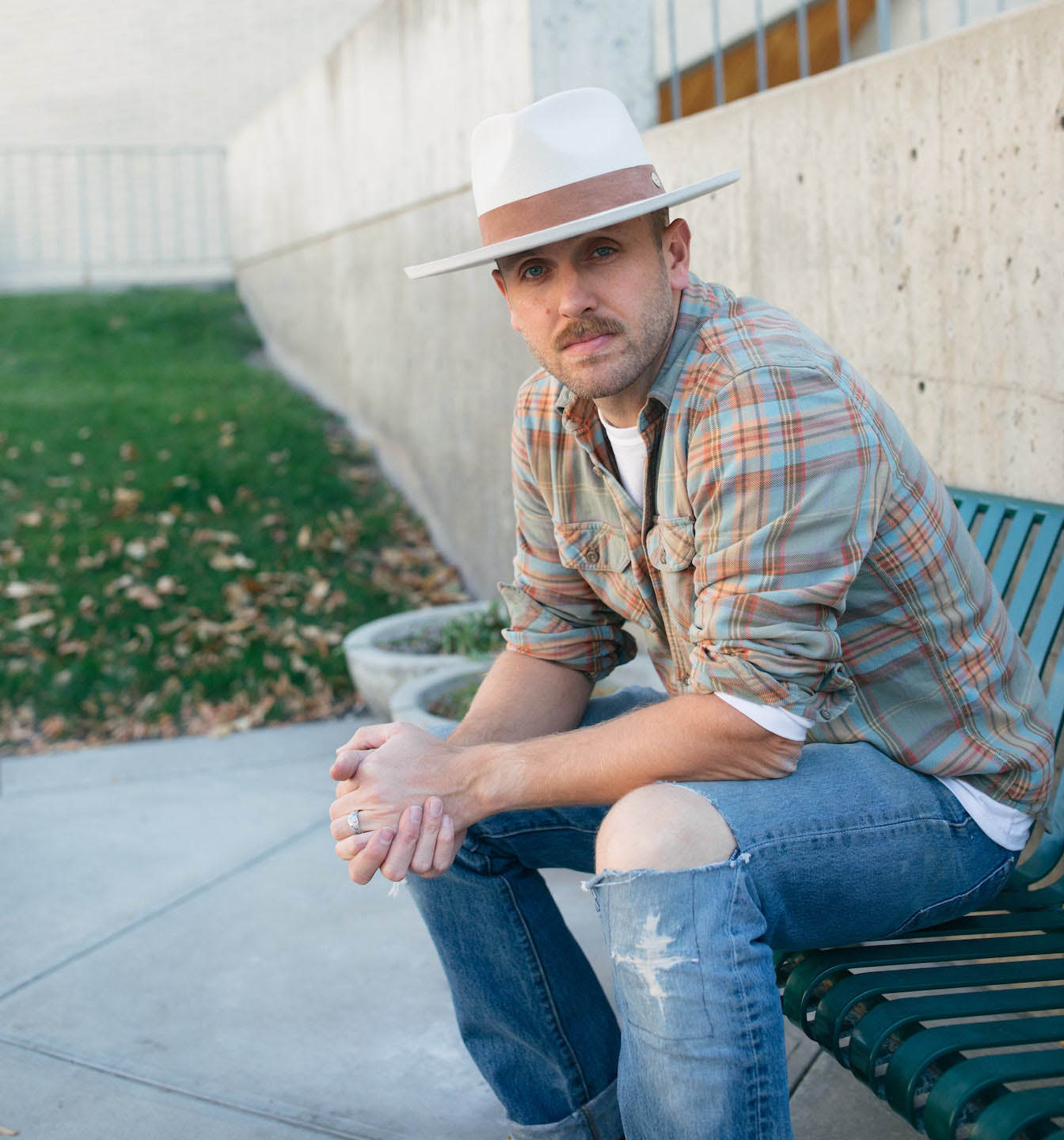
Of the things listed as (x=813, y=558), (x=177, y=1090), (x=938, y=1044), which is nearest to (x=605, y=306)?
→ (x=813, y=558)

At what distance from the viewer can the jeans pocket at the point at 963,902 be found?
2.02 m

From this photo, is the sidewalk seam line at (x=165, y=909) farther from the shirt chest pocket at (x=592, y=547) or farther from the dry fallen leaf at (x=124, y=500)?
the dry fallen leaf at (x=124, y=500)

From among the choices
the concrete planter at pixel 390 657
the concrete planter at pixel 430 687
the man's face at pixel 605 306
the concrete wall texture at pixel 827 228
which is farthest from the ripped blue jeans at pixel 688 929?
the concrete planter at pixel 390 657

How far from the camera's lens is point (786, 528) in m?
1.92

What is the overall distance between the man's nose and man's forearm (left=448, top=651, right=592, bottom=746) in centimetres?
76

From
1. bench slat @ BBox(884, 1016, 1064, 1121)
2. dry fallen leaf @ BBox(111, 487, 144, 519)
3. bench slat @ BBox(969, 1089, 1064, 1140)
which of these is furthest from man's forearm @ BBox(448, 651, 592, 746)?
dry fallen leaf @ BBox(111, 487, 144, 519)

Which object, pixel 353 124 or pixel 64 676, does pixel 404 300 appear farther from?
pixel 64 676

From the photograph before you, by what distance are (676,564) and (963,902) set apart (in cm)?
72

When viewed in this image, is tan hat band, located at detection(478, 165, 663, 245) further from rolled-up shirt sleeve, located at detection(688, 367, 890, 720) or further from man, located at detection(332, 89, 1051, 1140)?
rolled-up shirt sleeve, located at detection(688, 367, 890, 720)

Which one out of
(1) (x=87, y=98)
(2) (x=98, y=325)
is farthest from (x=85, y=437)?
(1) (x=87, y=98)

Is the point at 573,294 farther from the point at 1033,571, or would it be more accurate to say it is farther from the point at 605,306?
the point at 1033,571

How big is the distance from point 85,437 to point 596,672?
6.40 meters

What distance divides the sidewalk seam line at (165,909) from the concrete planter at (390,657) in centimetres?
71

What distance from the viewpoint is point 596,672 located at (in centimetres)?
264
